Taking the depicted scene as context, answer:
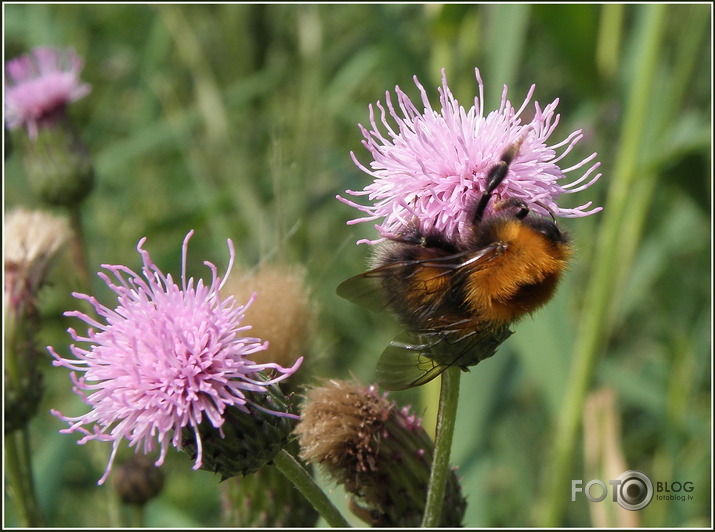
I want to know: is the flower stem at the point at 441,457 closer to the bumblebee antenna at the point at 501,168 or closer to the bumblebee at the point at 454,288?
the bumblebee at the point at 454,288

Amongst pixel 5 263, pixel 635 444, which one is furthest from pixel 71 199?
pixel 635 444

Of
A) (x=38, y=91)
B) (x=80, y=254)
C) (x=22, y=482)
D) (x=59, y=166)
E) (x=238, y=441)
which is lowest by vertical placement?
(x=22, y=482)

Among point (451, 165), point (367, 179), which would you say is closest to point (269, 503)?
point (451, 165)

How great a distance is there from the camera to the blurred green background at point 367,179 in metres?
2.30

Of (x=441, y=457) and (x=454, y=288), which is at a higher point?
(x=454, y=288)

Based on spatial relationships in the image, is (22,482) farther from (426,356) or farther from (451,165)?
(451,165)

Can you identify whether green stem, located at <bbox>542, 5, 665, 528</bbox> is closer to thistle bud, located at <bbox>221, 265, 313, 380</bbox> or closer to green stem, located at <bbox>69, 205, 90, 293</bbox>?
thistle bud, located at <bbox>221, 265, 313, 380</bbox>

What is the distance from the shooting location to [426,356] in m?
1.24

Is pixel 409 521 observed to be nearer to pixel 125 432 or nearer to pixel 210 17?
pixel 125 432

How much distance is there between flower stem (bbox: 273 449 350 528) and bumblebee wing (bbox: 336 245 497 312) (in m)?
0.26

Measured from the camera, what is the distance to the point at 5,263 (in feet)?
6.39

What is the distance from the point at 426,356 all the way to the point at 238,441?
302 millimetres

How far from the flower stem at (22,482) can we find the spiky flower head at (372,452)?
0.69m

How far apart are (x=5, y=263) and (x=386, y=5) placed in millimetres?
1520
